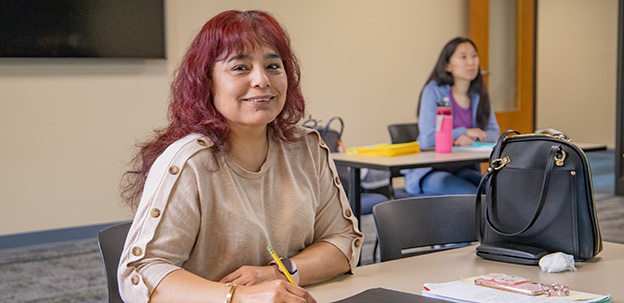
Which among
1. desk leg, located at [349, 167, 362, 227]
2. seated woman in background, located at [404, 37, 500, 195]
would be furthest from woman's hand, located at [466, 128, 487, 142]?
desk leg, located at [349, 167, 362, 227]

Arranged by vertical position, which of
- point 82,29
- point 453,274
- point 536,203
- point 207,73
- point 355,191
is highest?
point 82,29

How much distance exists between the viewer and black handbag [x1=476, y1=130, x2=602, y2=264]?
1723mm

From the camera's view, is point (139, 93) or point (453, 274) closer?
point (453, 274)

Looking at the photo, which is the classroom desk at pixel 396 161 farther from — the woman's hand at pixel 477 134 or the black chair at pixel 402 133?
the black chair at pixel 402 133

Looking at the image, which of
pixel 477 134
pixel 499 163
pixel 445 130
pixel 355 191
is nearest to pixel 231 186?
pixel 499 163

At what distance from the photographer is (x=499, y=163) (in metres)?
1.84

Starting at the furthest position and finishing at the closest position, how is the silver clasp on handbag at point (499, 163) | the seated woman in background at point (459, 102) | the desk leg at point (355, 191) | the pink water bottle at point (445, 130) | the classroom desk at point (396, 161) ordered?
the seated woman in background at point (459, 102) < the pink water bottle at point (445, 130) < the desk leg at point (355, 191) < the classroom desk at point (396, 161) < the silver clasp on handbag at point (499, 163)

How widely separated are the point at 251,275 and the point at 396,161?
6.36 ft

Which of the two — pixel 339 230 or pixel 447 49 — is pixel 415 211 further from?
pixel 447 49

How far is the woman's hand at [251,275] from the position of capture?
1.45m

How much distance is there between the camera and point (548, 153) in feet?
5.78

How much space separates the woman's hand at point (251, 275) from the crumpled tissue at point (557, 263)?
2.00 feet

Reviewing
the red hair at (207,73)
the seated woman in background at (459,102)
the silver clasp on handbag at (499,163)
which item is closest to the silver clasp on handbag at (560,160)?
the silver clasp on handbag at (499,163)

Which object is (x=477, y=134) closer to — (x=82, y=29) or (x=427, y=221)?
(x=427, y=221)
